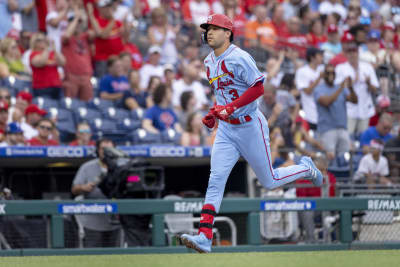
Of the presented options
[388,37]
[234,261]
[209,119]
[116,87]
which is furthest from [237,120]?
[388,37]

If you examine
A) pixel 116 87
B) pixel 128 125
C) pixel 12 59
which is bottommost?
pixel 128 125

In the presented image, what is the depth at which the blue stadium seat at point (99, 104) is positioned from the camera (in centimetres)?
1127

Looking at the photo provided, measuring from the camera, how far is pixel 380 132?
1141cm

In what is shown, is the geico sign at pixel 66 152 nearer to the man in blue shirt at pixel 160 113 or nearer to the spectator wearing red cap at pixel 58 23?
the man in blue shirt at pixel 160 113

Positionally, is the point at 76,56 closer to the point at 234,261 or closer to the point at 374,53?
the point at 374,53

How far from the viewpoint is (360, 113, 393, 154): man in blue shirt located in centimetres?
1131

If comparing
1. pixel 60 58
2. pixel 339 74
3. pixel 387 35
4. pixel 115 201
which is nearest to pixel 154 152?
pixel 115 201

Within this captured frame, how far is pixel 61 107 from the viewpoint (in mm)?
10898

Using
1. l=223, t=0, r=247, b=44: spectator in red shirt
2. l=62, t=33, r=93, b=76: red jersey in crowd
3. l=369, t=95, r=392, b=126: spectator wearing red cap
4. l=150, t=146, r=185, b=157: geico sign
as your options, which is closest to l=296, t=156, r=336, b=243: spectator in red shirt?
l=150, t=146, r=185, b=157: geico sign

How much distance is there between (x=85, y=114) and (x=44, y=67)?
2.97 ft

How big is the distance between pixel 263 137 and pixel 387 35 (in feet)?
30.4

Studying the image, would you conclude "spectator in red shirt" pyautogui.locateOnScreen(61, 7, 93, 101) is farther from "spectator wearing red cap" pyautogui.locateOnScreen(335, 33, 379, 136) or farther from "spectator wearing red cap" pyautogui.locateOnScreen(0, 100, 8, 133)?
"spectator wearing red cap" pyautogui.locateOnScreen(335, 33, 379, 136)

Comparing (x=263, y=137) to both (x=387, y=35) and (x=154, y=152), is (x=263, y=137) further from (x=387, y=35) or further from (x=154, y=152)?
(x=387, y=35)

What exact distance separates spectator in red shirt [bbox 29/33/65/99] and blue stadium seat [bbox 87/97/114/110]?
509 millimetres
